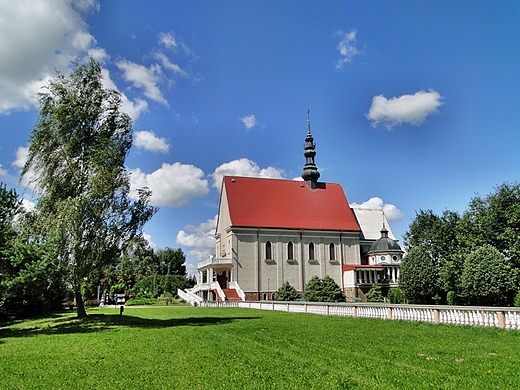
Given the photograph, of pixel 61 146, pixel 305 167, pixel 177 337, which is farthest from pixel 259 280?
pixel 177 337

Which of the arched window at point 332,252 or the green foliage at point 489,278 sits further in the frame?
the arched window at point 332,252

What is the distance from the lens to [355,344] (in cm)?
1204

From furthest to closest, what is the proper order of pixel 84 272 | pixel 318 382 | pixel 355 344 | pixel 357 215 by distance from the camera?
pixel 357 215 < pixel 84 272 < pixel 355 344 < pixel 318 382

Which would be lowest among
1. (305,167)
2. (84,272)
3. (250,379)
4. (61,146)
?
(250,379)

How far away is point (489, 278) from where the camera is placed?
30.6 meters

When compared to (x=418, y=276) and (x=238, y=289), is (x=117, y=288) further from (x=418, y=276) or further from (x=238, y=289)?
(x=418, y=276)

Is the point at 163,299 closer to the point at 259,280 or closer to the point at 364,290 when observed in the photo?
the point at 259,280

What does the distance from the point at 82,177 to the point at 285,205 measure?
1329 inches

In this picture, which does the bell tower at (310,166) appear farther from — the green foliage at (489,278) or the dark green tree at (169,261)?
the dark green tree at (169,261)

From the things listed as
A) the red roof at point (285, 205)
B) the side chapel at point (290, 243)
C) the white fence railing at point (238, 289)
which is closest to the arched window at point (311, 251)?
the side chapel at point (290, 243)

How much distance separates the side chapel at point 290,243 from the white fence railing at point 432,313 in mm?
21302

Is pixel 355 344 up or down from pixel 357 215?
down

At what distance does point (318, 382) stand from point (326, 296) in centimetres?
3485

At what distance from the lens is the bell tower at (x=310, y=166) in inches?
2234
